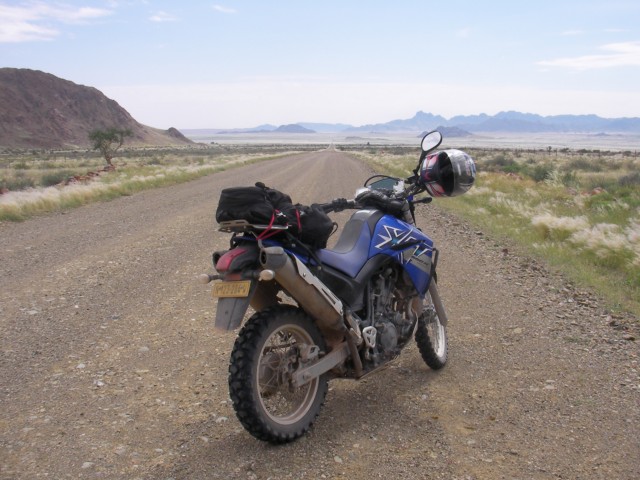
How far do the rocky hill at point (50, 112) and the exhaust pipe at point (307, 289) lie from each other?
11493 cm

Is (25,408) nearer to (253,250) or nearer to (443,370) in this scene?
(253,250)

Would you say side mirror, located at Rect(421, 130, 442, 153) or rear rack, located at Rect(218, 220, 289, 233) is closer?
rear rack, located at Rect(218, 220, 289, 233)

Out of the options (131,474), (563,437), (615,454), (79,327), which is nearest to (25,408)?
(131,474)

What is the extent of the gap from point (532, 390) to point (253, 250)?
2543 millimetres

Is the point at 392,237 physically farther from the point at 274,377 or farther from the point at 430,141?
the point at 274,377

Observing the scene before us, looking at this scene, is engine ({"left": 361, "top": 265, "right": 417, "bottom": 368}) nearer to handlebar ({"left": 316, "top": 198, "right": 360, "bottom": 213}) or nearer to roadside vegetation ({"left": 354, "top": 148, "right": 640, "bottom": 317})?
handlebar ({"left": 316, "top": 198, "right": 360, "bottom": 213})

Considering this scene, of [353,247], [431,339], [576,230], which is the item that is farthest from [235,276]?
[576,230]

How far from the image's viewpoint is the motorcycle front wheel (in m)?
3.37

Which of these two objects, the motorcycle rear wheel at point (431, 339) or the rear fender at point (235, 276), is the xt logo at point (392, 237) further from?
the rear fender at point (235, 276)

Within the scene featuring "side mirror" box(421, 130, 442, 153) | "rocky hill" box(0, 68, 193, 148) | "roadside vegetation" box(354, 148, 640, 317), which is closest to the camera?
"side mirror" box(421, 130, 442, 153)

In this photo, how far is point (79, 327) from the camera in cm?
589

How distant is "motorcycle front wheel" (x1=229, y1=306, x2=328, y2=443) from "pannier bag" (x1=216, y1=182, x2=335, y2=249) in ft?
1.60

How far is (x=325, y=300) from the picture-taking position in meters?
3.72

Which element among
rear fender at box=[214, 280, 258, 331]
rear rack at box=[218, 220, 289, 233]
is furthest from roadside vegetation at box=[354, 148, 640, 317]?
rear fender at box=[214, 280, 258, 331]
